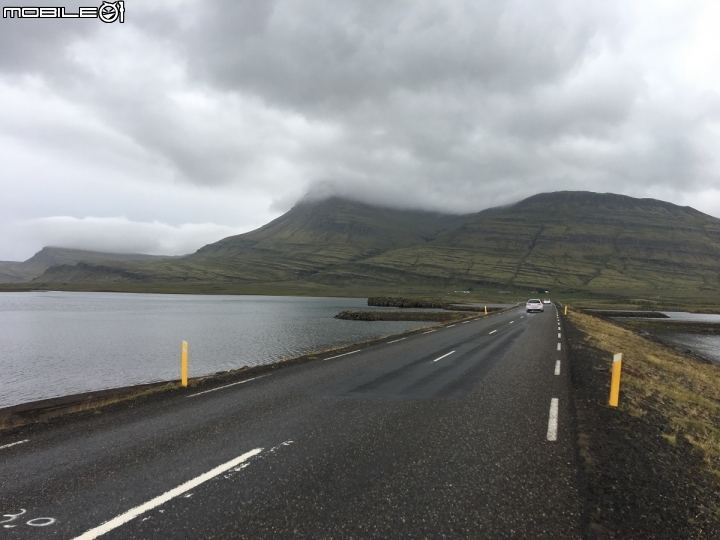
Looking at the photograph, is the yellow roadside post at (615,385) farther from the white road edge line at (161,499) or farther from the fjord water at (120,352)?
the fjord water at (120,352)

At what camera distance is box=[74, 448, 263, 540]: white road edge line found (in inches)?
188

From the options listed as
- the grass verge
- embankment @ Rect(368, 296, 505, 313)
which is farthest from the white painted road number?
embankment @ Rect(368, 296, 505, 313)

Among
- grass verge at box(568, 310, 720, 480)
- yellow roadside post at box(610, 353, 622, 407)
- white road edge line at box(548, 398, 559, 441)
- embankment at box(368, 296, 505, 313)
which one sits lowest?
embankment at box(368, 296, 505, 313)

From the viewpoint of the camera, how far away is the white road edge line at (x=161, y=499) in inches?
188

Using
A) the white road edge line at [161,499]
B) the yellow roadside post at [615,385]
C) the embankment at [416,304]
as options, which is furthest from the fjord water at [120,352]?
the embankment at [416,304]

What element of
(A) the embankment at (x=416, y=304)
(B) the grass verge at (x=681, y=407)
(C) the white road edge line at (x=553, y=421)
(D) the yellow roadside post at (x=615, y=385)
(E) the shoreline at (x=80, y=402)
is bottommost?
(A) the embankment at (x=416, y=304)

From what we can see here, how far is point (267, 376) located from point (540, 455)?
10.7m

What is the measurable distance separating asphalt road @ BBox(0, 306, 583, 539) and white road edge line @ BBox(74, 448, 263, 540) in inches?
0.8

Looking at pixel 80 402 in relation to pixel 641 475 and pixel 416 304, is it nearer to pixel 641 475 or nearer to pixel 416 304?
pixel 641 475

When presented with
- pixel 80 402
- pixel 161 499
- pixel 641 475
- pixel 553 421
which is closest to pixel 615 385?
pixel 553 421

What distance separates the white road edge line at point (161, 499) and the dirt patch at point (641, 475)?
199 inches

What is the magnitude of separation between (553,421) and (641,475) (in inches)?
102

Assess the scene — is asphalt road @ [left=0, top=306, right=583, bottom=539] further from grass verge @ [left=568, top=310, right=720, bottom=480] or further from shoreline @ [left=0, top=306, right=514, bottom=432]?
grass verge @ [left=568, top=310, right=720, bottom=480]

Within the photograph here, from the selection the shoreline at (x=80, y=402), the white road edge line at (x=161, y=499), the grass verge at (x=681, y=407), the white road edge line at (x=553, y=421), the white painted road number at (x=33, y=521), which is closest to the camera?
the white road edge line at (x=161, y=499)
